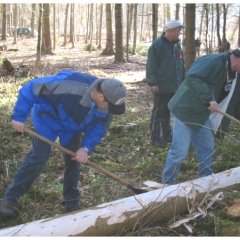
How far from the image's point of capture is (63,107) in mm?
3180

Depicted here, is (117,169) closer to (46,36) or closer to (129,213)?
(129,213)

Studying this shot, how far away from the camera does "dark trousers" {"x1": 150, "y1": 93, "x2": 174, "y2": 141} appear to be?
17.8 feet

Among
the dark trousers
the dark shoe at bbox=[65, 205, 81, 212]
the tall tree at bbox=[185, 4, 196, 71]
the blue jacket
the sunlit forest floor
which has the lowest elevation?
the dark shoe at bbox=[65, 205, 81, 212]

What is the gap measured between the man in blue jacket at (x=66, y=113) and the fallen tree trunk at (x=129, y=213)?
68cm

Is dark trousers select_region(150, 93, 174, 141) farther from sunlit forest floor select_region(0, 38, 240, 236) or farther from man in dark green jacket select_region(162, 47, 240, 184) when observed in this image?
man in dark green jacket select_region(162, 47, 240, 184)

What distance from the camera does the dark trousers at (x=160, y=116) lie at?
5.41 metres

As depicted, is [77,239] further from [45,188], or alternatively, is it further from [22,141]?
[22,141]

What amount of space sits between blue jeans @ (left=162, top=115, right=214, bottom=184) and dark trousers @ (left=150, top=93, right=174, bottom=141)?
5.01 feet

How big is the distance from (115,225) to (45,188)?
161cm

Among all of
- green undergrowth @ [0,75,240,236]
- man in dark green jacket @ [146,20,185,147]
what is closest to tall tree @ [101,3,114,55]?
green undergrowth @ [0,75,240,236]

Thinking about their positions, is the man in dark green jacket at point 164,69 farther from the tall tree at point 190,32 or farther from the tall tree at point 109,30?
the tall tree at point 109,30

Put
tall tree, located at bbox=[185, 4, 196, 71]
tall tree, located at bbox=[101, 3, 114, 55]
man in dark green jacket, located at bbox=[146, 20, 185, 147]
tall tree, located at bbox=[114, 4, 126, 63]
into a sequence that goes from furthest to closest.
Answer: tall tree, located at bbox=[101, 3, 114, 55]
tall tree, located at bbox=[114, 4, 126, 63]
tall tree, located at bbox=[185, 4, 196, 71]
man in dark green jacket, located at bbox=[146, 20, 185, 147]

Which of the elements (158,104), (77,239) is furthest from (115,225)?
(158,104)

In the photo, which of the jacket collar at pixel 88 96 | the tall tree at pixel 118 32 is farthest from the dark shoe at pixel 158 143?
the tall tree at pixel 118 32
